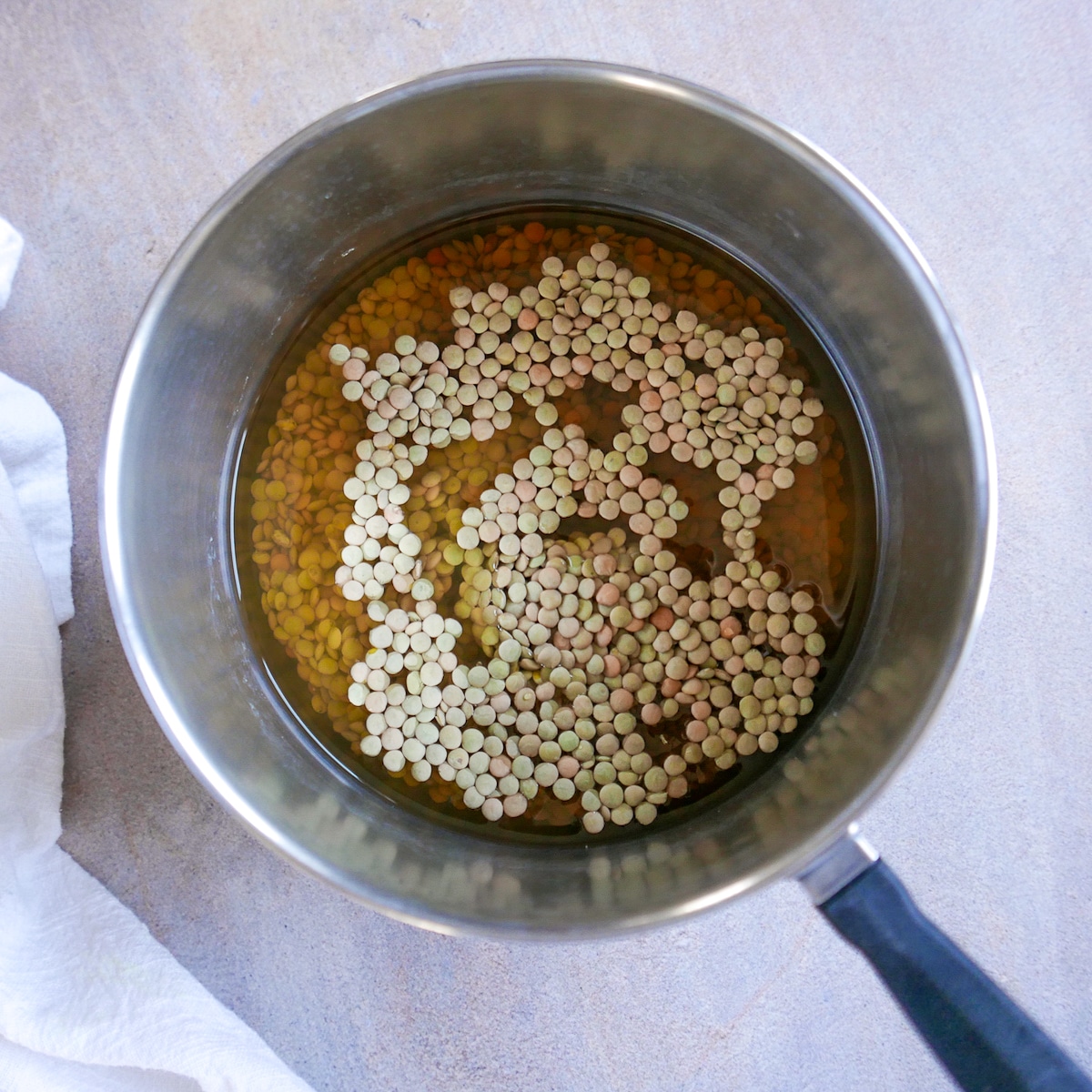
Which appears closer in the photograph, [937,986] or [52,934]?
[937,986]

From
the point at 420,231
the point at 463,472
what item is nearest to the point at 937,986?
the point at 463,472

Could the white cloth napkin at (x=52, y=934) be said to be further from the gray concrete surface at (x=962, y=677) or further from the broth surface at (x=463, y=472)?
the broth surface at (x=463, y=472)

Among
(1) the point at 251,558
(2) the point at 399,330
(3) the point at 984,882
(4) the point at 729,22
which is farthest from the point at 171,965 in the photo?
(4) the point at 729,22

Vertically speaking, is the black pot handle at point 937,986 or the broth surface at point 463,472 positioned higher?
the broth surface at point 463,472

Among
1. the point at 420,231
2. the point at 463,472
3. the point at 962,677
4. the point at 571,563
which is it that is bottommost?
the point at 962,677

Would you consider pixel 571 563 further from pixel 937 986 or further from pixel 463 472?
pixel 937 986

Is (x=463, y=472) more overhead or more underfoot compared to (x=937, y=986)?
more overhead

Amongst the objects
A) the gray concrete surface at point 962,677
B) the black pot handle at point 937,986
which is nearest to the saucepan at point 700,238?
the black pot handle at point 937,986
